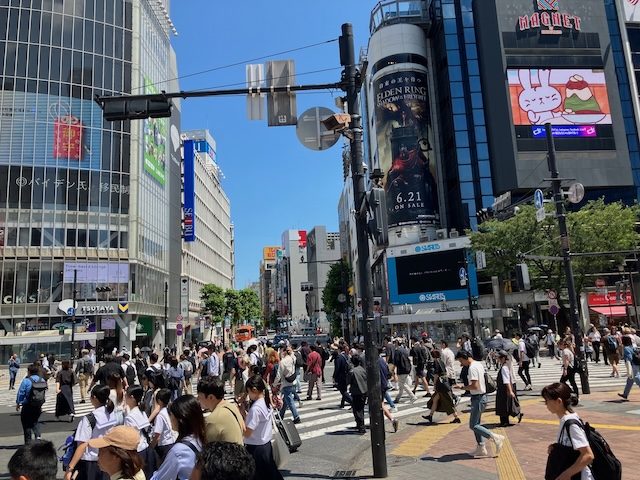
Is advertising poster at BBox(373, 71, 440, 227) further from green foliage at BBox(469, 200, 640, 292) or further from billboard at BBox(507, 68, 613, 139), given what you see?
green foliage at BBox(469, 200, 640, 292)

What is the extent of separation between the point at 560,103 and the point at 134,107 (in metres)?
59.3

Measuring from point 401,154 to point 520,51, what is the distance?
1812cm

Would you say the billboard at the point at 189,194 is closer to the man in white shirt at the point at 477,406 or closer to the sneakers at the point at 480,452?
the man in white shirt at the point at 477,406

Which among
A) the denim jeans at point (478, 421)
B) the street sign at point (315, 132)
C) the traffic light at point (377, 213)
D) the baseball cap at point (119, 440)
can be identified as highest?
the street sign at point (315, 132)

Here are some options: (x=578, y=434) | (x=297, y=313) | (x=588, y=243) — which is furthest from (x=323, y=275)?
(x=578, y=434)

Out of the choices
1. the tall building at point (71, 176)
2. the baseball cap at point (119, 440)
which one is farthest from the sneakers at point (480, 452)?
the tall building at point (71, 176)

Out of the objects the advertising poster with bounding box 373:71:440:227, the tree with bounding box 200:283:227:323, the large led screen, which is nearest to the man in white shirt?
the advertising poster with bounding box 373:71:440:227

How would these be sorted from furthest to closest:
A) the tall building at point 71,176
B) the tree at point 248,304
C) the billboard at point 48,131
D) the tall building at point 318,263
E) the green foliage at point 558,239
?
the tall building at point 318,263
the tree at point 248,304
the billboard at point 48,131
the tall building at point 71,176
the green foliage at point 558,239

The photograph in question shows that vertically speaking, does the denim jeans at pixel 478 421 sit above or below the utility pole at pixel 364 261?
below

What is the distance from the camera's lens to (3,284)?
4659 cm

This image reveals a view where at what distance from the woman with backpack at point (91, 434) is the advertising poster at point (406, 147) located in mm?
53664

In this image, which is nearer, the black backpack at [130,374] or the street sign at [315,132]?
the street sign at [315,132]

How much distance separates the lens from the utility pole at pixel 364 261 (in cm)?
785

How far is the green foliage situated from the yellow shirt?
33.2m
